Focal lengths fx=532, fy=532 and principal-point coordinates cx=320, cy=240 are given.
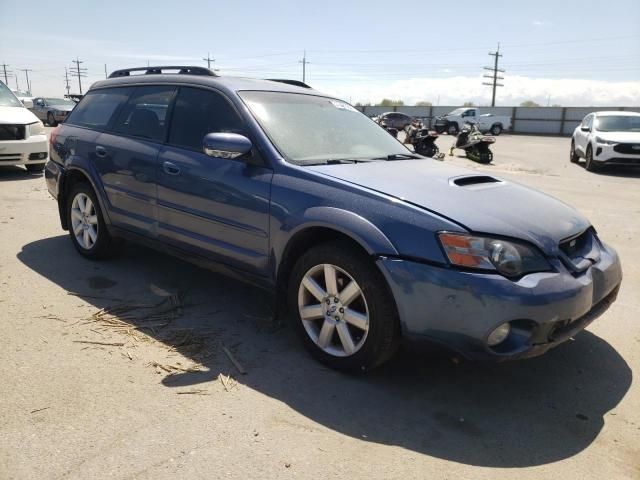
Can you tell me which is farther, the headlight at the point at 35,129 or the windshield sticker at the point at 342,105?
the headlight at the point at 35,129

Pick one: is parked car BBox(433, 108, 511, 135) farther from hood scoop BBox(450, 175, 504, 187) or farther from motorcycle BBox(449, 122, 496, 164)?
hood scoop BBox(450, 175, 504, 187)

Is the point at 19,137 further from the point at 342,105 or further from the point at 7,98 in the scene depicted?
the point at 342,105

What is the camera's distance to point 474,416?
9.06 feet

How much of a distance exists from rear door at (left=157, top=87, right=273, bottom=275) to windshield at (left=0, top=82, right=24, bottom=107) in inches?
327

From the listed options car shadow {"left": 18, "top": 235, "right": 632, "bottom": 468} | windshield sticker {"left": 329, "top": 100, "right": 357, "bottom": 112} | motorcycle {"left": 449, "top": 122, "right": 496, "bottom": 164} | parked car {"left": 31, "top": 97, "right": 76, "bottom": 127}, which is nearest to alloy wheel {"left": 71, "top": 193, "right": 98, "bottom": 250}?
car shadow {"left": 18, "top": 235, "right": 632, "bottom": 468}

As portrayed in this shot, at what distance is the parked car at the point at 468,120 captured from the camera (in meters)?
34.8

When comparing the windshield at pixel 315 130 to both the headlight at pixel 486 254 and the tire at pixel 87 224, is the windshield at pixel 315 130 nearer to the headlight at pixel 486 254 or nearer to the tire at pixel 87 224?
the headlight at pixel 486 254

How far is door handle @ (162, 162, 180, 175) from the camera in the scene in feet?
12.8

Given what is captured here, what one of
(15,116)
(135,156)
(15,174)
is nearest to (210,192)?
(135,156)

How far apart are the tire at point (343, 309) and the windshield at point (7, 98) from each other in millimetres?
9818

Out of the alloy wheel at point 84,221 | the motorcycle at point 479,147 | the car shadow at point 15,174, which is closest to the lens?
the alloy wheel at point 84,221

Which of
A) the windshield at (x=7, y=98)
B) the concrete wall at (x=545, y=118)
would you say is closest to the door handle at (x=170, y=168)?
the windshield at (x=7, y=98)

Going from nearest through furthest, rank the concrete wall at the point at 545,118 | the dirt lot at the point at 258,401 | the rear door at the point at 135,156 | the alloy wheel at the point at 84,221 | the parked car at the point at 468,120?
1. the dirt lot at the point at 258,401
2. the rear door at the point at 135,156
3. the alloy wheel at the point at 84,221
4. the parked car at the point at 468,120
5. the concrete wall at the point at 545,118

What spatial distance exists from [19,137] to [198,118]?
7706 mm
